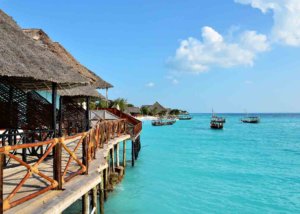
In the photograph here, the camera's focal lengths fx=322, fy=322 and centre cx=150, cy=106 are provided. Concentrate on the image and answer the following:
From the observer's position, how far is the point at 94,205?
335 inches

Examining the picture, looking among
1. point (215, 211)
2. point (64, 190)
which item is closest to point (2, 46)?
point (64, 190)

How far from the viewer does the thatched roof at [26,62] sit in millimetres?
5855

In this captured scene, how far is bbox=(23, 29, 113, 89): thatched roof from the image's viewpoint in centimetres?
1443

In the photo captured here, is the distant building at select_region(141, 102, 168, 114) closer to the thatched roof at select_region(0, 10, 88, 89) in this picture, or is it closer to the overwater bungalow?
the overwater bungalow

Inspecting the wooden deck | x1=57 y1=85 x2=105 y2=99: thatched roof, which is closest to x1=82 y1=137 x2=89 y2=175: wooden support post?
the wooden deck

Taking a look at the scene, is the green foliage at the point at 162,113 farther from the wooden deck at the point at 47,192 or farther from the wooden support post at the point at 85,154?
the wooden support post at the point at 85,154

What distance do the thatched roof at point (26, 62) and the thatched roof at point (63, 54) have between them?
233 inches

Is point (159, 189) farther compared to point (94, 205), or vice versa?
point (159, 189)

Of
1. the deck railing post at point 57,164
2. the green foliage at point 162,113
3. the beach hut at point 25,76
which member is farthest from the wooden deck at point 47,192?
the green foliage at point 162,113

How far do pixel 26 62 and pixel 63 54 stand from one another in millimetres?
10010

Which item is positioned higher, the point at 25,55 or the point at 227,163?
the point at 25,55

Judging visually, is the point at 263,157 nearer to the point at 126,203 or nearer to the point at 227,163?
the point at 227,163

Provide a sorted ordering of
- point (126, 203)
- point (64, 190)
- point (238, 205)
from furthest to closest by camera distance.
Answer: point (238, 205) → point (126, 203) → point (64, 190)

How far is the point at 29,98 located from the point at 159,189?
8.43m
